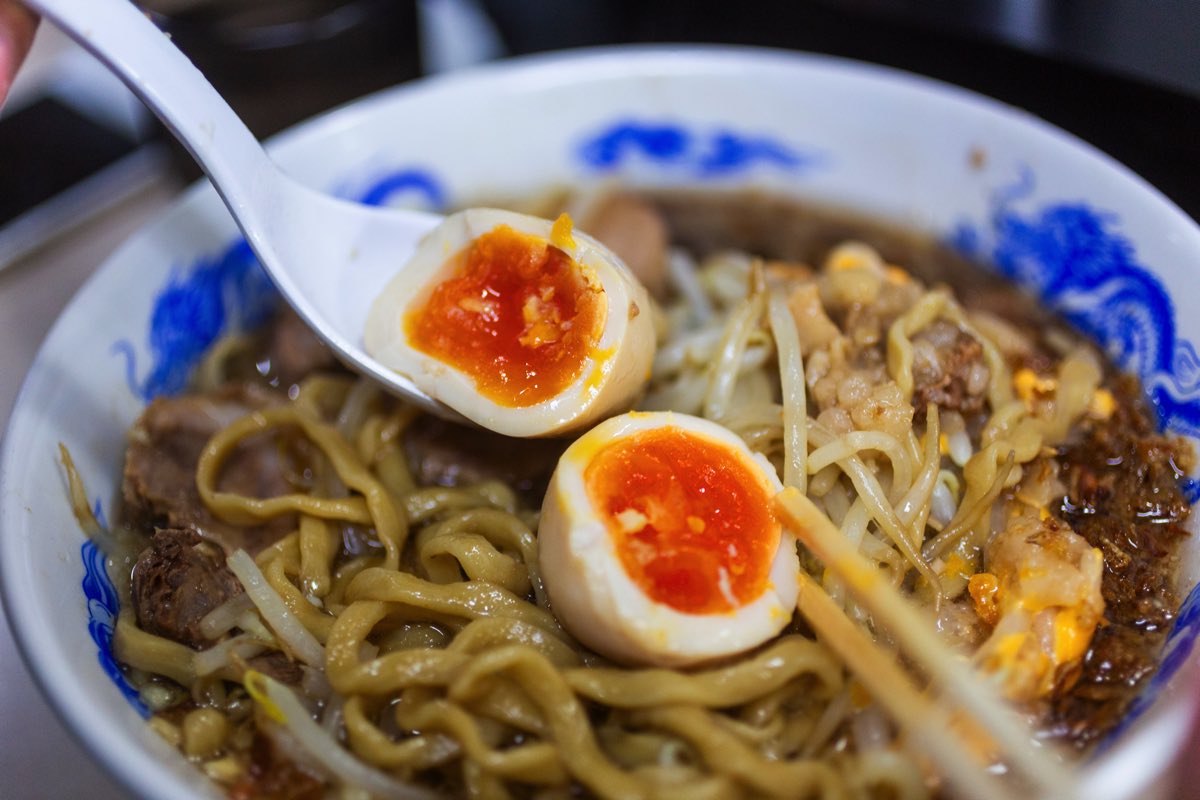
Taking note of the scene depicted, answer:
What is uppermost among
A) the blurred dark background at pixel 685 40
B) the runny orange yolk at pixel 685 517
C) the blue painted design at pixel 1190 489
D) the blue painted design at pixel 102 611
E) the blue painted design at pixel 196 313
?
the blurred dark background at pixel 685 40

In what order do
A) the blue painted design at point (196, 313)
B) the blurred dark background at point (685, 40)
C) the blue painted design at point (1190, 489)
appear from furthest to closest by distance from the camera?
1. the blurred dark background at point (685, 40)
2. the blue painted design at point (196, 313)
3. the blue painted design at point (1190, 489)

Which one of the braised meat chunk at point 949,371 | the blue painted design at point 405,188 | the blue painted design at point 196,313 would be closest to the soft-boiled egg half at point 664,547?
the braised meat chunk at point 949,371

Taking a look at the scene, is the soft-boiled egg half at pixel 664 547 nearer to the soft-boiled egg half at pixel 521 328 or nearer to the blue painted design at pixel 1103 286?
the soft-boiled egg half at pixel 521 328

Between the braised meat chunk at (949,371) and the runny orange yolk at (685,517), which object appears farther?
the braised meat chunk at (949,371)

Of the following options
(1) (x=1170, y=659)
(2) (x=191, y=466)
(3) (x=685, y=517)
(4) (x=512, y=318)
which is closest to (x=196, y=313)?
(2) (x=191, y=466)

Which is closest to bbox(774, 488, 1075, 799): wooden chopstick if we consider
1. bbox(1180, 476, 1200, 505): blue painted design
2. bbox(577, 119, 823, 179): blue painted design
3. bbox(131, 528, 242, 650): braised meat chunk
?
bbox(1180, 476, 1200, 505): blue painted design

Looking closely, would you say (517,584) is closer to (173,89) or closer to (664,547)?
(664,547)

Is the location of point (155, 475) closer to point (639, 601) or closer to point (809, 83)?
point (639, 601)

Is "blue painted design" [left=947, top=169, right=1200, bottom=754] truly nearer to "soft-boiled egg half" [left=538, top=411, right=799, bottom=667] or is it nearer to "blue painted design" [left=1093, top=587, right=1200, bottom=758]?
"blue painted design" [left=1093, top=587, right=1200, bottom=758]
